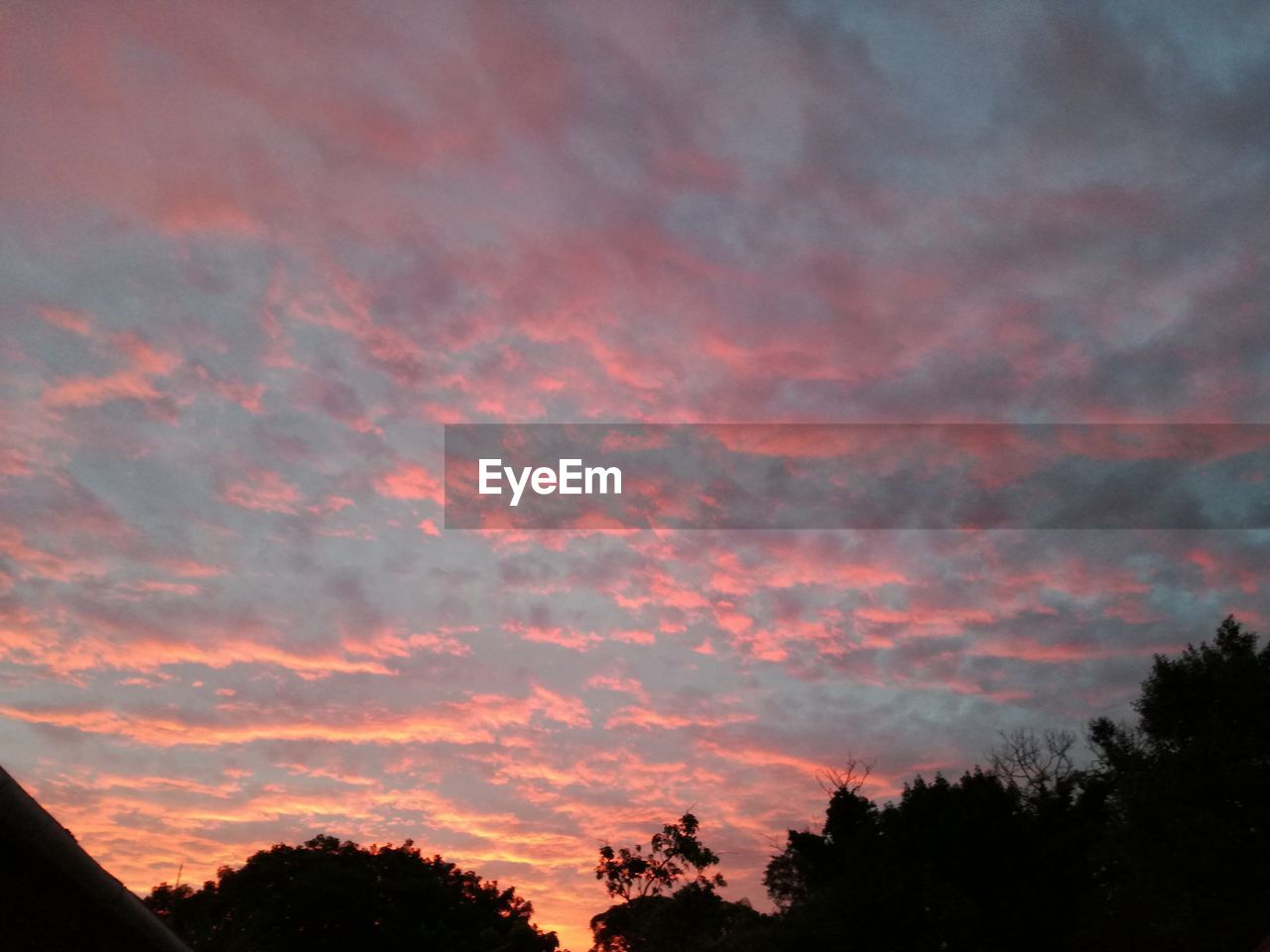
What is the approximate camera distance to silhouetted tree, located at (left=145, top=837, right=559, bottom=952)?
181 feet

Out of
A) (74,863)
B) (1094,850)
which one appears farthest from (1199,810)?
(74,863)

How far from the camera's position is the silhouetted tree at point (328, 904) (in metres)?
55.1

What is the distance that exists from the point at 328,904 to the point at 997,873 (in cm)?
3886

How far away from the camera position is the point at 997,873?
38.2m

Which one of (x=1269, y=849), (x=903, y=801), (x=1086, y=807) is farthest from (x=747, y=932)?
(x=1269, y=849)

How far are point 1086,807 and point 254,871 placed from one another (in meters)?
47.0

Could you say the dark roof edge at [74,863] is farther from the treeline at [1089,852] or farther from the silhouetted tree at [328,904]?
the silhouetted tree at [328,904]

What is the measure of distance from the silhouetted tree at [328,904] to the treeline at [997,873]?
122 millimetres

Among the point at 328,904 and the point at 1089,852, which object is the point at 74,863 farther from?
the point at 328,904

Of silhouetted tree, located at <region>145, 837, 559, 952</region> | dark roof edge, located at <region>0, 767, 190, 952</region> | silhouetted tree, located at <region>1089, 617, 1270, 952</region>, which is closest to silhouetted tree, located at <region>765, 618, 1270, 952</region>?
silhouetted tree, located at <region>1089, 617, 1270, 952</region>

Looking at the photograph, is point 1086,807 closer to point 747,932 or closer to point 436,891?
point 747,932

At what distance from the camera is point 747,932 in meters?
46.0

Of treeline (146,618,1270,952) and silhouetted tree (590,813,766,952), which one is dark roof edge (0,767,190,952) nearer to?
treeline (146,618,1270,952)

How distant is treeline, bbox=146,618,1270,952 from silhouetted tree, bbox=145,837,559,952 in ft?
0.40
